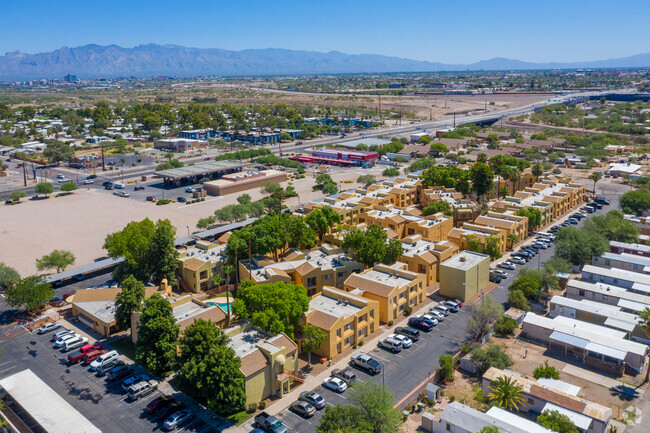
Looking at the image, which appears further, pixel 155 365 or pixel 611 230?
pixel 611 230

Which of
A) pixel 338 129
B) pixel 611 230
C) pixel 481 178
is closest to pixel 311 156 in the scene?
pixel 338 129

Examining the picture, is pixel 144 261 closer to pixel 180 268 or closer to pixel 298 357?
pixel 180 268

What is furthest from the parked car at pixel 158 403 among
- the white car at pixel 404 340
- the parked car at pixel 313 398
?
the white car at pixel 404 340

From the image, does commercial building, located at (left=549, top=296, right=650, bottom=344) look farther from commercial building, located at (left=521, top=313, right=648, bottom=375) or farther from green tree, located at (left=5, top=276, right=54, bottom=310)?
green tree, located at (left=5, top=276, right=54, bottom=310)

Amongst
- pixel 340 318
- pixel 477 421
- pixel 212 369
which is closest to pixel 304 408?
pixel 212 369

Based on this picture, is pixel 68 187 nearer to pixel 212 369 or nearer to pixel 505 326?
pixel 212 369

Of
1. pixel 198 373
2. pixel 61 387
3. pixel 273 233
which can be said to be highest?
pixel 273 233
